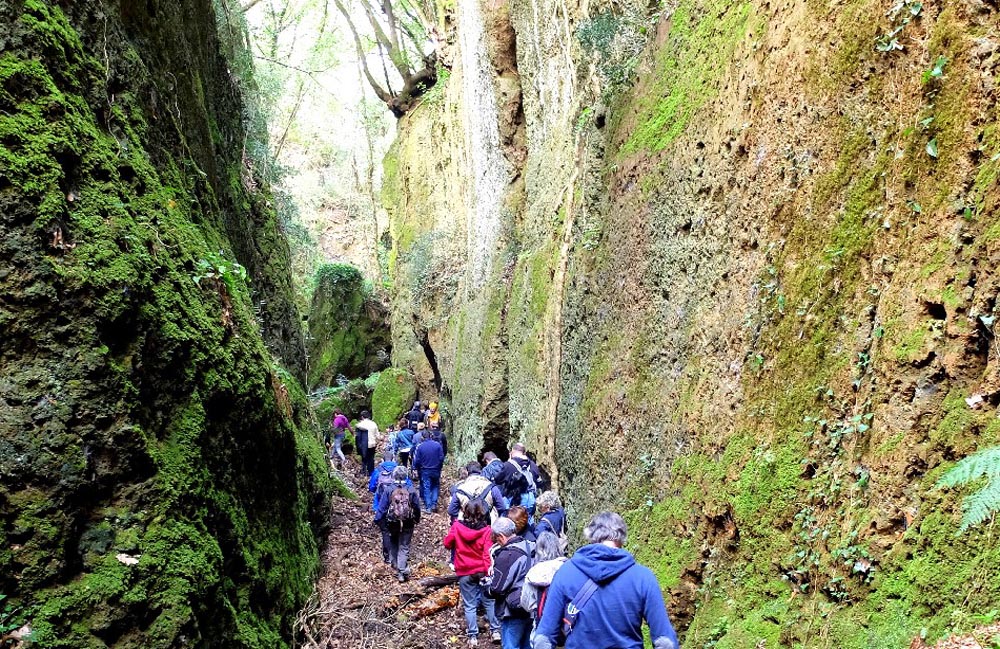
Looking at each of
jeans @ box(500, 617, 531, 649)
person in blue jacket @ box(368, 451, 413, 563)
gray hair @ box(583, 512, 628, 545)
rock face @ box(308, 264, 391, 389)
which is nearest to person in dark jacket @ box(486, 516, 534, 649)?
jeans @ box(500, 617, 531, 649)

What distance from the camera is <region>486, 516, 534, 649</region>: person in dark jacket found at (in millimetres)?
6020

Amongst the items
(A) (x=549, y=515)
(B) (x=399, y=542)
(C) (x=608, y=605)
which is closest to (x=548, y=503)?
(A) (x=549, y=515)

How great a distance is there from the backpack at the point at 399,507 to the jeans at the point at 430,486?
3750mm

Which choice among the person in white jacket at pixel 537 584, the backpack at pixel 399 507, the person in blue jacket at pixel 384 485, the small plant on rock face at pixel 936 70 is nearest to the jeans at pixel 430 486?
the person in blue jacket at pixel 384 485

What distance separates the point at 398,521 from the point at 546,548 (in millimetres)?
3701

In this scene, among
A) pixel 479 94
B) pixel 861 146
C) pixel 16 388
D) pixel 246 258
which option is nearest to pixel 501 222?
pixel 479 94

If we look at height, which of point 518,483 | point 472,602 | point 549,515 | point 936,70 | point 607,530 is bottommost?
point 472,602

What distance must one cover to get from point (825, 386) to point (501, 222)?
13.2 meters

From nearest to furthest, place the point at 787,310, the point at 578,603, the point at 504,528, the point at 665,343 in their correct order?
1. the point at 578,603
2. the point at 787,310
3. the point at 504,528
4. the point at 665,343

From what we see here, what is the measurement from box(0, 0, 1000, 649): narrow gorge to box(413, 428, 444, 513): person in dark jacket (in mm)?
3003

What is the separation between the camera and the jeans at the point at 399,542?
896 cm

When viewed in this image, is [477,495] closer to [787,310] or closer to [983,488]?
[787,310]

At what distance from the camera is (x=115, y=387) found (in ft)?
12.8

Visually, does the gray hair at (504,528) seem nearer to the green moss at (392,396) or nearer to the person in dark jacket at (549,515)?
the person in dark jacket at (549,515)
